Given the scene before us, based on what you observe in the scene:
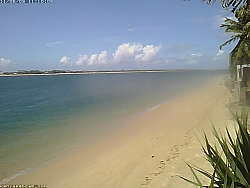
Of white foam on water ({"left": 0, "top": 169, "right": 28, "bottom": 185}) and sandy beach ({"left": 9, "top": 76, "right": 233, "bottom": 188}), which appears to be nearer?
sandy beach ({"left": 9, "top": 76, "right": 233, "bottom": 188})

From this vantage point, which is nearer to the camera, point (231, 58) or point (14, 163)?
point (14, 163)

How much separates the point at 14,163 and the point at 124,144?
4178 mm

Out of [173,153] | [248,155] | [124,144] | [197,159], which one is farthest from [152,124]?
[248,155]

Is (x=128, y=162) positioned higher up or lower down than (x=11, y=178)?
higher up

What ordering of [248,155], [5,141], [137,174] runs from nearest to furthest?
[248,155] → [137,174] → [5,141]

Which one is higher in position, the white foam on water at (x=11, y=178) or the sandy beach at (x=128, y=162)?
the sandy beach at (x=128, y=162)

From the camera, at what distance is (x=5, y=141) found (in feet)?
40.5

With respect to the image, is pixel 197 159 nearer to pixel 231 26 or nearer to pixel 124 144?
pixel 124 144

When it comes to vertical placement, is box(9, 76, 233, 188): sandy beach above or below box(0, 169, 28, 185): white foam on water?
above

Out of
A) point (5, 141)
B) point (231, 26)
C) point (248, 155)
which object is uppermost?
point (231, 26)

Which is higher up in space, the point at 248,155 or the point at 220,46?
the point at 220,46

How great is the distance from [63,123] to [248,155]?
14.9m

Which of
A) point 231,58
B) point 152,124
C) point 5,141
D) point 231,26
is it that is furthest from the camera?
point 231,58

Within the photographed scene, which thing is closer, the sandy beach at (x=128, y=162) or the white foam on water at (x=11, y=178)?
the sandy beach at (x=128, y=162)
